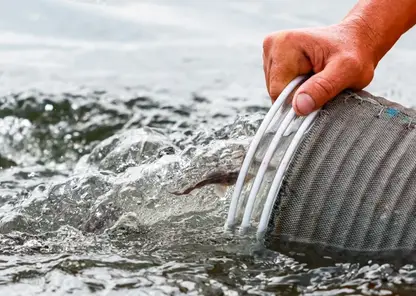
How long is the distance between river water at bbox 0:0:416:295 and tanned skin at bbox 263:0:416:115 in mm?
419

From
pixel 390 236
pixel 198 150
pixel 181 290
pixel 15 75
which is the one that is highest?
pixel 15 75

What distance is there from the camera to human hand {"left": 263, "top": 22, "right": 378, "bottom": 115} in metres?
2.73

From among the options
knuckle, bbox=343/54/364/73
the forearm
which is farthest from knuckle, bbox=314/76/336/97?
the forearm

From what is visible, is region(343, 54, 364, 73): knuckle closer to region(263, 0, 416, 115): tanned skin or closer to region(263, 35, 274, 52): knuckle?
region(263, 0, 416, 115): tanned skin

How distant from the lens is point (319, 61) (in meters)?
2.86

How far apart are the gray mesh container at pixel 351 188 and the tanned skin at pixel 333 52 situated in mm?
108

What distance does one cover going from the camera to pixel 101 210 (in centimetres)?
327

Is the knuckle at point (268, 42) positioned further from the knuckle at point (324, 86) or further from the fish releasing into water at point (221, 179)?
the fish releasing into water at point (221, 179)

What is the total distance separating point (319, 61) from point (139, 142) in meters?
1.62

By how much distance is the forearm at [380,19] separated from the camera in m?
2.99

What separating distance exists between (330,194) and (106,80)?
10.2 feet

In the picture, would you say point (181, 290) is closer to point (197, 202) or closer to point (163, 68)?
point (197, 202)

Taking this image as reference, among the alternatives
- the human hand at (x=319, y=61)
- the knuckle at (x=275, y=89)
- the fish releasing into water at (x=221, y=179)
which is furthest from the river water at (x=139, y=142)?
the human hand at (x=319, y=61)

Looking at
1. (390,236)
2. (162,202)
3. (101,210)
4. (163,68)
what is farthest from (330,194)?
(163,68)
